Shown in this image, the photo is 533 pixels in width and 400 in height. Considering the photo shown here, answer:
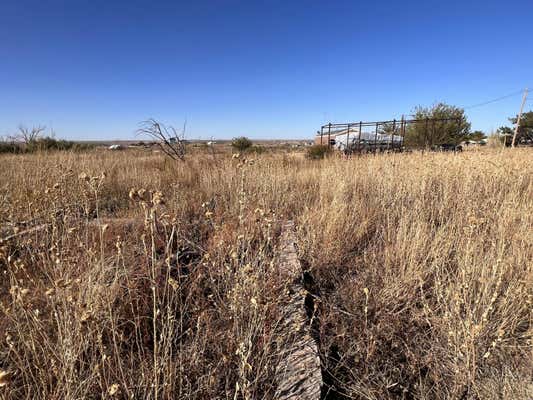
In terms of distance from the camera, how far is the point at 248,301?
1.55 meters

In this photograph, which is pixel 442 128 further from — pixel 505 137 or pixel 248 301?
pixel 248 301

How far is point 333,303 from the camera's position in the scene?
72.5 inches

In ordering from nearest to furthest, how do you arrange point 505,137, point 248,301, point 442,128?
point 248,301 < point 505,137 < point 442,128

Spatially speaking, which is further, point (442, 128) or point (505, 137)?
point (442, 128)

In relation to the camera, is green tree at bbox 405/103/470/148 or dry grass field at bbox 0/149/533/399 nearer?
dry grass field at bbox 0/149/533/399

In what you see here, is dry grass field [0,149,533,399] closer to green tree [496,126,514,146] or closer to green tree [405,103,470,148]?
green tree [496,126,514,146]

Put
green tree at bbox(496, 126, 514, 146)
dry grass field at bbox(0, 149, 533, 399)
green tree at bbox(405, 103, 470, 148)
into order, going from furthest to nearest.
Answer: green tree at bbox(405, 103, 470, 148), green tree at bbox(496, 126, 514, 146), dry grass field at bbox(0, 149, 533, 399)

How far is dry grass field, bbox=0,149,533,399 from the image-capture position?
109 cm

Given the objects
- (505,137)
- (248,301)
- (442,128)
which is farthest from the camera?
(442,128)

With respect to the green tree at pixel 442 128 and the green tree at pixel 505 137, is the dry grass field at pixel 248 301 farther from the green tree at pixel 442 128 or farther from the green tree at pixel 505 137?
the green tree at pixel 442 128

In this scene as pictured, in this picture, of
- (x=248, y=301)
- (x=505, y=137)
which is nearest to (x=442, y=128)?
(x=505, y=137)

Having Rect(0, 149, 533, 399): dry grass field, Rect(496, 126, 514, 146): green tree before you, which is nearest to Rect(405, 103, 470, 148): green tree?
Rect(496, 126, 514, 146): green tree

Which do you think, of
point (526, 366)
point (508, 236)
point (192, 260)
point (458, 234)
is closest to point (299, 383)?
point (526, 366)

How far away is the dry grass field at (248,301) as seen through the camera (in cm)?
109
